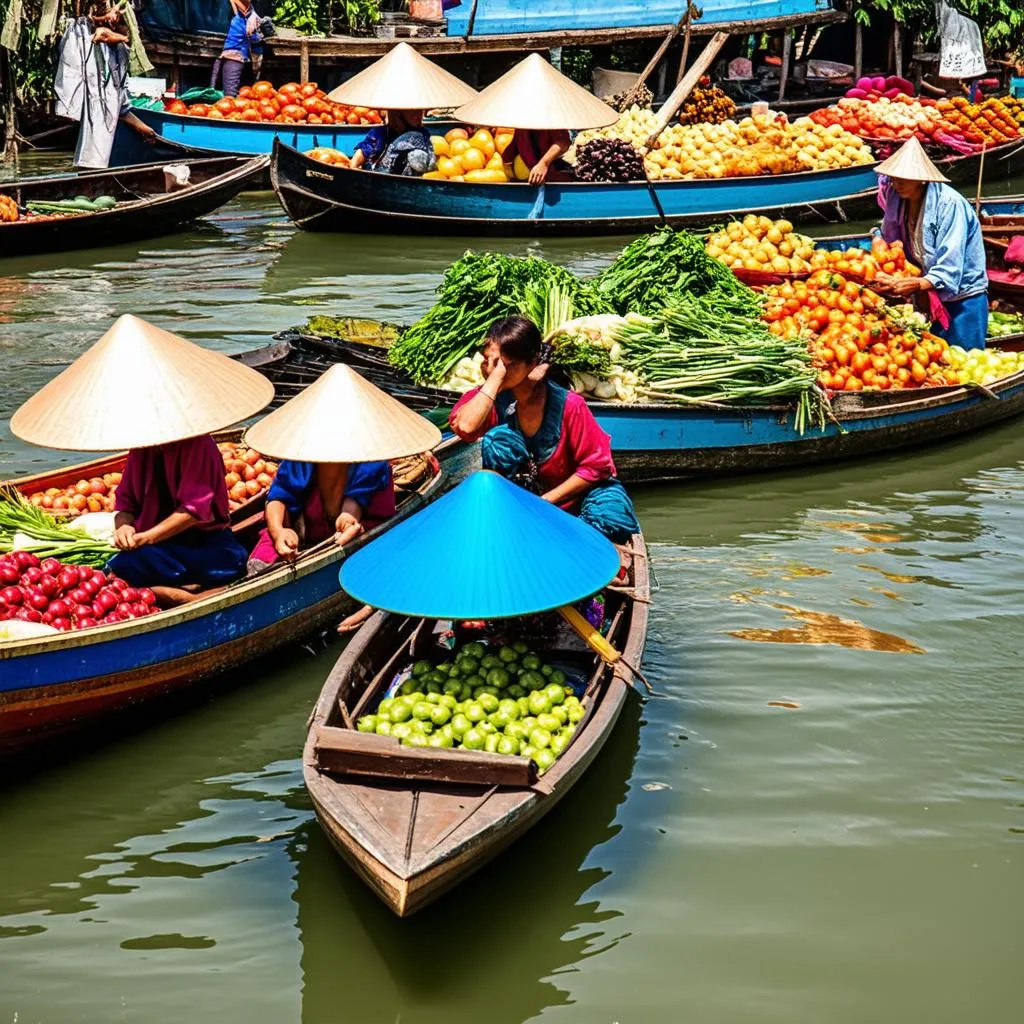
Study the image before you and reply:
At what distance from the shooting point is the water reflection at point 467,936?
3975 mm

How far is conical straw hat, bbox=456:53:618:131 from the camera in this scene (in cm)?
1121

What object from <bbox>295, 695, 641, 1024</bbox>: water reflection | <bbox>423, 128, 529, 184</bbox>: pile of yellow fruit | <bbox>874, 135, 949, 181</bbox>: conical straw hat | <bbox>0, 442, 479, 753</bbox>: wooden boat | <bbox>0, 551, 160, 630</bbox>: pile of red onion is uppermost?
<bbox>874, 135, 949, 181</bbox>: conical straw hat

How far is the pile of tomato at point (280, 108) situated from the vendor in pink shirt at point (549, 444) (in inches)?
433

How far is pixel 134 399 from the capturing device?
197 inches

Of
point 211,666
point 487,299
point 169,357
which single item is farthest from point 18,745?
point 487,299

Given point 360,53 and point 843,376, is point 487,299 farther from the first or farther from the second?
point 360,53

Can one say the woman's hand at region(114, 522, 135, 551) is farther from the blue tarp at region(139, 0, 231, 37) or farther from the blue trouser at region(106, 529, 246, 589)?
the blue tarp at region(139, 0, 231, 37)

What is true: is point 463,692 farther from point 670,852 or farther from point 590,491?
point 590,491

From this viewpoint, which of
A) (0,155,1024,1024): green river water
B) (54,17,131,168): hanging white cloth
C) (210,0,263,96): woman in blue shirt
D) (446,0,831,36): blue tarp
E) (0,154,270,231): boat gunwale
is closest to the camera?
(0,155,1024,1024): green river water

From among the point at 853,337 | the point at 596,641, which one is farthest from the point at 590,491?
the point at 853,337

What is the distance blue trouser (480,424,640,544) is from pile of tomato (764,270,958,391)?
2758 mm

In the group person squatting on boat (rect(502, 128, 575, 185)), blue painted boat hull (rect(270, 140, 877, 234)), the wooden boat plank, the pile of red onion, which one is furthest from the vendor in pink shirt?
blue painted boat hull (rect(270, 140, 877, 234))

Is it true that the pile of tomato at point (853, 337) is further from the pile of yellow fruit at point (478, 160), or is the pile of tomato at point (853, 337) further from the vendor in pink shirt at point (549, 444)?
the pile of yellow fruit at point (478, 160)

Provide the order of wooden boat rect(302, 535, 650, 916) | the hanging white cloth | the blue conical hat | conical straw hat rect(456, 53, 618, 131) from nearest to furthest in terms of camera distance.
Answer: wooden boat rect(302, 535, 650, 916) → the blue conical hat → conical straw hat rect(456, 53, 618, 131) → the hanging white cloth
